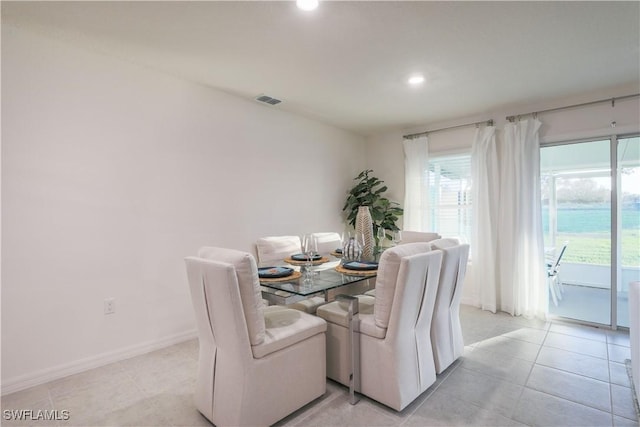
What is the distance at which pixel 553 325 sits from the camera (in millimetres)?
3379

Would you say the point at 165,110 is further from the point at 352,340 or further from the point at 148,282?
the point at 352,340

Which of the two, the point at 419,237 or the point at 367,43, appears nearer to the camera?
the point at 367,43

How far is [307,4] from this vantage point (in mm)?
1900

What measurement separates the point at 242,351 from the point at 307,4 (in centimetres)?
203

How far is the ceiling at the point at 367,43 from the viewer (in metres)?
1.96

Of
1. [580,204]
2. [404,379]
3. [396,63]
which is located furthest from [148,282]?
[580,204]

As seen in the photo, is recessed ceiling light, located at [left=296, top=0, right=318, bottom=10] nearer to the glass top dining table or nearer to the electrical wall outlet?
the glass top dining table

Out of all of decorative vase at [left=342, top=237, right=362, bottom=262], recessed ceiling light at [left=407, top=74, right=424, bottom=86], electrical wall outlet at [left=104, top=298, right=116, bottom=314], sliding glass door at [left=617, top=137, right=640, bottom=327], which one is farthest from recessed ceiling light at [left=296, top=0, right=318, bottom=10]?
sliding glass door at [left=617, top=137, right=640, bottom=327]

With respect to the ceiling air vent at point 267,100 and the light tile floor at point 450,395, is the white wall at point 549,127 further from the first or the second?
the ceiling air vent at point 267,100

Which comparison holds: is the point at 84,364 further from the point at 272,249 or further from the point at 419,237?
the point at 419,237

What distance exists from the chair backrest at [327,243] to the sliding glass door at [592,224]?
2.51m

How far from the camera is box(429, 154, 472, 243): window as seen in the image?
13.9ft

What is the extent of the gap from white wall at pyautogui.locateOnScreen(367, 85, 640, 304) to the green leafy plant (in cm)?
22

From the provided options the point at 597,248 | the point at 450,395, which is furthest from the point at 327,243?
the point at 597,248
